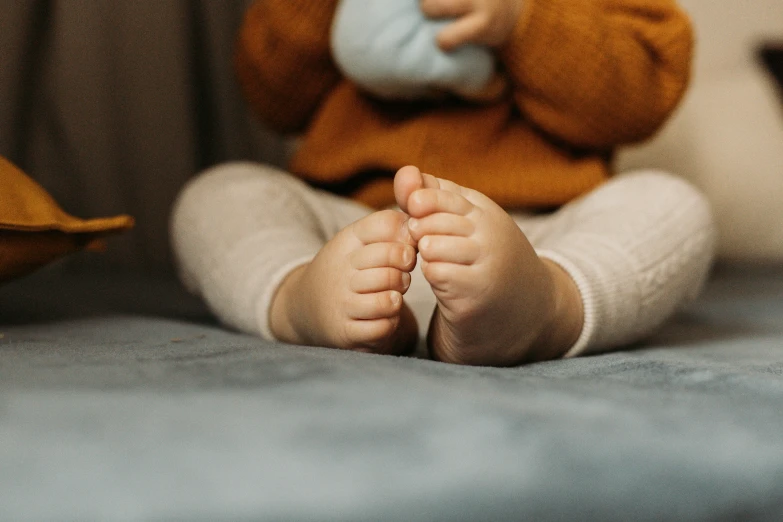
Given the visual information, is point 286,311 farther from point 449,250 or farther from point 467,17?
point 467,17

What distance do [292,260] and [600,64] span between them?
1.41 ft

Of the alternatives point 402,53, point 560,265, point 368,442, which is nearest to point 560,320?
point 560,265

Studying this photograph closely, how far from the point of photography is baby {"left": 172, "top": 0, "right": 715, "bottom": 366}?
49cm

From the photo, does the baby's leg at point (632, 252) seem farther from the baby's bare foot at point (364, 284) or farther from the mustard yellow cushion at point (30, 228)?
the mustard yellow cushion at point (30, 228)

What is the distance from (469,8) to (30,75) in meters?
0.69

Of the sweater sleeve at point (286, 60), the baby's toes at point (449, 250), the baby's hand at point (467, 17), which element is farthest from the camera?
the sweater sleeve at point (286, 60)

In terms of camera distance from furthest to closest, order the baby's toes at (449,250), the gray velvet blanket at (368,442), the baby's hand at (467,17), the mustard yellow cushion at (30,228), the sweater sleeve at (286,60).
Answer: the sweater sleeve at (286,60) → the baby's hand at (467,17) → the mustard yellow cushion at (30,228) → the baby's toes at (449,250) → the gray velvet blanket at (368,442)

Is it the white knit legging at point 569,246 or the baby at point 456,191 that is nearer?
the baby at point 456,191

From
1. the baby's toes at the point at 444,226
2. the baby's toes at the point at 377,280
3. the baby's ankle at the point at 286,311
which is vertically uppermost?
the baby's toes at the point at 444,226

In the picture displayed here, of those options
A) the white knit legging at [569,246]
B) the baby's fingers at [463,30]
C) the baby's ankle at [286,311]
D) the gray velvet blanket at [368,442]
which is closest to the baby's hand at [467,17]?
the baby's fingers at [463,30]

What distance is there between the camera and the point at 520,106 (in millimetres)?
917

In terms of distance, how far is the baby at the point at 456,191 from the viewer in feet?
1.59

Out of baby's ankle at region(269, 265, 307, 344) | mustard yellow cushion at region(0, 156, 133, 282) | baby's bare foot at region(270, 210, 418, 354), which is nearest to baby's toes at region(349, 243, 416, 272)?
baby's bare foot at region(270, 210, 418, 354)

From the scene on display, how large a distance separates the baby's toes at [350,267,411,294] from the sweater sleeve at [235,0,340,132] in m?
0.56
